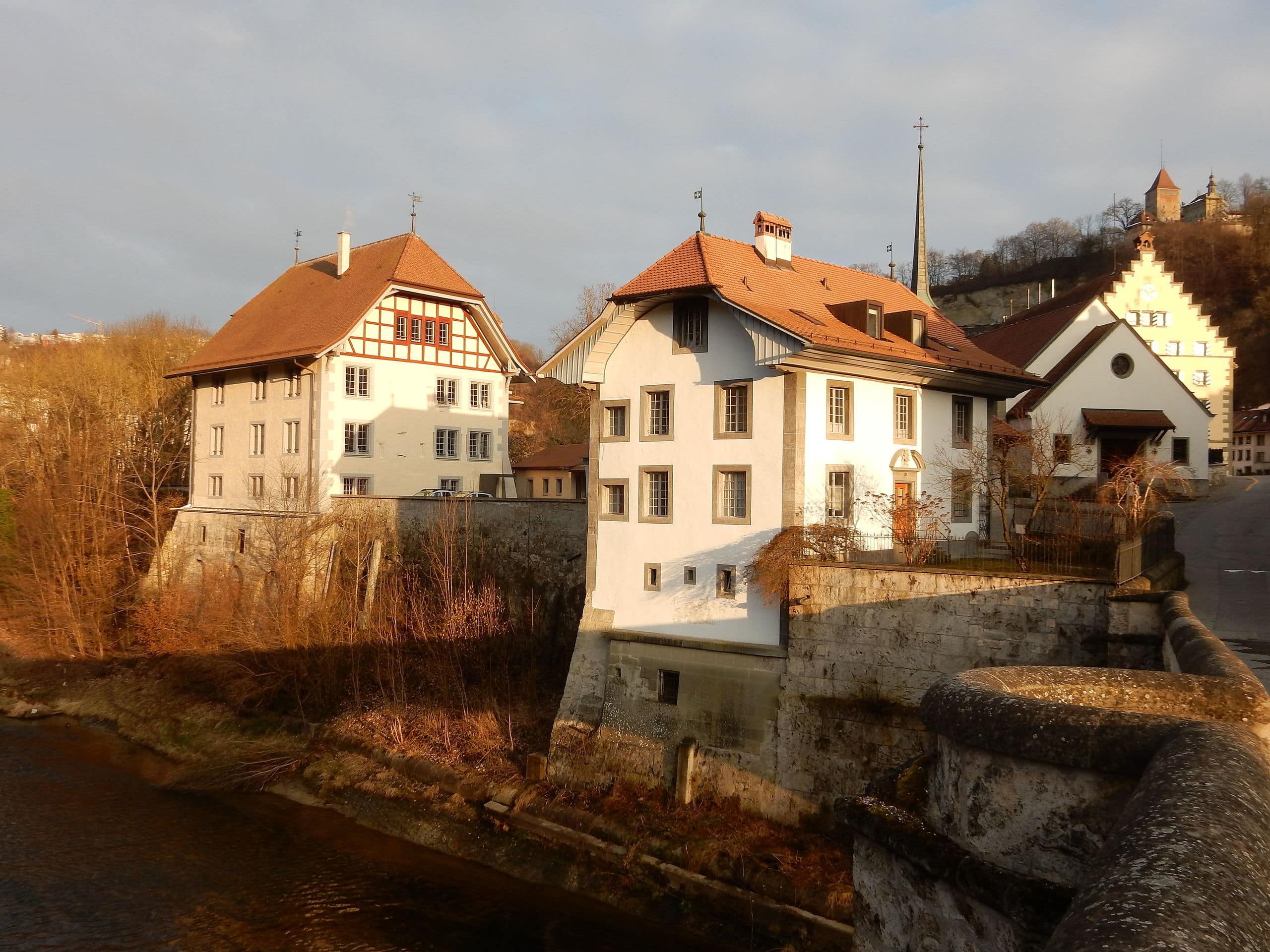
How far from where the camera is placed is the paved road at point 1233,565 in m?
12.1

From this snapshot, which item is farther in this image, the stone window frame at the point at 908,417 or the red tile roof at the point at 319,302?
the red tile roof at the point at 319,302

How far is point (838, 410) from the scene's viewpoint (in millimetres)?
17531

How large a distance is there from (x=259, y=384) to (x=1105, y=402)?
29335 millimetres

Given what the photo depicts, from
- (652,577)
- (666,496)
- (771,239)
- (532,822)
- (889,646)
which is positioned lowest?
(532,822)

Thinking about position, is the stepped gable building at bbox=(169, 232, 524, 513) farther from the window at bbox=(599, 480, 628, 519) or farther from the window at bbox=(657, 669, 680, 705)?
the window at bbox=(657, 669, 680, 705)

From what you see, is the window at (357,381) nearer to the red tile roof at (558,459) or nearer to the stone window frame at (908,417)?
the red tile roof at (558,459)

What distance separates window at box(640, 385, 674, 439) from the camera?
18484 mm

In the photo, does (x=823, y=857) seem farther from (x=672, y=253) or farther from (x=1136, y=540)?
(x=672, y=253)

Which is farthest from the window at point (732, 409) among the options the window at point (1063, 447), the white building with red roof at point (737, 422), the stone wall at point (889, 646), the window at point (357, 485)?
the window at point (357, 485)

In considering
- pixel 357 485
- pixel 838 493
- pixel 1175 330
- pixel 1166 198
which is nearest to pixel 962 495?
pixel 838 493

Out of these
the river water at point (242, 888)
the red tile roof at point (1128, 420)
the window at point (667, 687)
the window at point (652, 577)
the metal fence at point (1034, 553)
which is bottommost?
the river water at point (242, 888)

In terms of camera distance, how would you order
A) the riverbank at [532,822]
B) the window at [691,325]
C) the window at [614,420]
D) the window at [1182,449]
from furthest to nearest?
1. the window at [1182,449]
2. the window at [614,420]
3. the window at [691,325]
4. the riverbank at [532,822]

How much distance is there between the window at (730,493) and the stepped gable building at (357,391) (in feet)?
50.1

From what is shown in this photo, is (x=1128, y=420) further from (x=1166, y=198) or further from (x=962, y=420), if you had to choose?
(x=1166, y=198)
